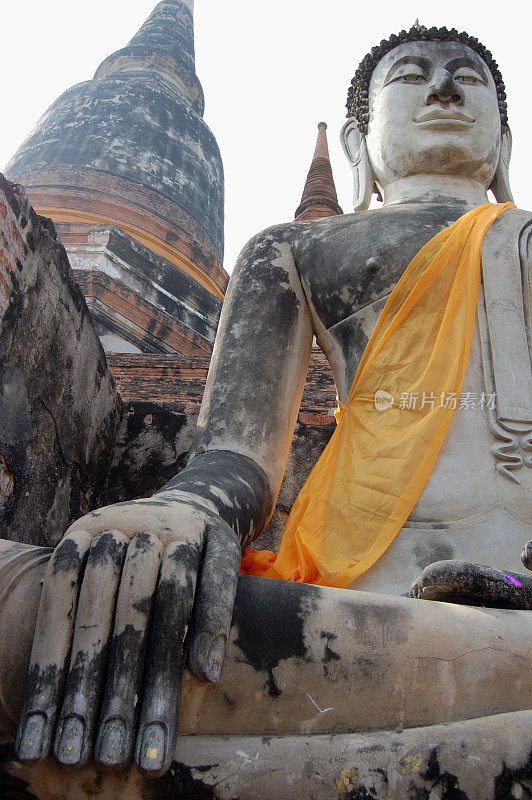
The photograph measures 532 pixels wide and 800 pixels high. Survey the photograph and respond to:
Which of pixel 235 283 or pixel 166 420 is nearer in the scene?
pixel 235 283

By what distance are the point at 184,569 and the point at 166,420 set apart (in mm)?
2018

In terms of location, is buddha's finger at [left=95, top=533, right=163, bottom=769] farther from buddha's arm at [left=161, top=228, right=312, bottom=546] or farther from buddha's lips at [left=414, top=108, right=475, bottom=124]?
buddha's lips at [left=414, top=108, right=475, bottom=124]

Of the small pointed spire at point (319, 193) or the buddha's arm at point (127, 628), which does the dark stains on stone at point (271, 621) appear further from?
the small pointed spire at point (319, 193)

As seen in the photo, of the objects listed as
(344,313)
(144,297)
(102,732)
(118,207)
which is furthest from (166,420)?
(118,207)

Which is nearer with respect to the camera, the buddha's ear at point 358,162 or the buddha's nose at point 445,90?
the buddha's nose at point 445,90

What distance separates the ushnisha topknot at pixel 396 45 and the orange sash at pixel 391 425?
102 cm

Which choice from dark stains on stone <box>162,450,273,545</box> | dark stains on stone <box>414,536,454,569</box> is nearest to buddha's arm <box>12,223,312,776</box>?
dark stains on stone <box>162,450,273,545</box>

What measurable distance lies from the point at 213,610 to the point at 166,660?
12 cm

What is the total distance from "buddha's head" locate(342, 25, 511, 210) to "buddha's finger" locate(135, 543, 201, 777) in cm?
221

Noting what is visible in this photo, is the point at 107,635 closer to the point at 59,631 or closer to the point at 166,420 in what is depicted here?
the point at 59,631

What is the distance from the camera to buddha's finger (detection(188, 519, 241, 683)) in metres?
1.35

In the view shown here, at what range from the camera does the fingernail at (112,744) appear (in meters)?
1.21

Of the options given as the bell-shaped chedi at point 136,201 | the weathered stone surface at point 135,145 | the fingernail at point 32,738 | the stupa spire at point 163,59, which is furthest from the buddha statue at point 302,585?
the stupa spire at point 163,59

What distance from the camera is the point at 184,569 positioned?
143 cm
